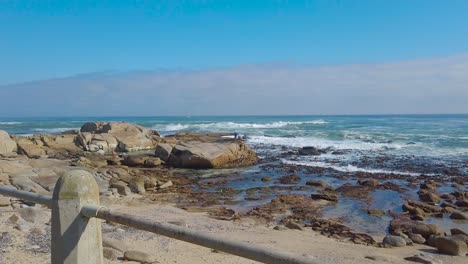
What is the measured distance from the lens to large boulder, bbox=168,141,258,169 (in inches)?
869

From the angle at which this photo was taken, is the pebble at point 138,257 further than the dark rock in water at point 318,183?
No

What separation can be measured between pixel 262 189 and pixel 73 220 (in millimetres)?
13313

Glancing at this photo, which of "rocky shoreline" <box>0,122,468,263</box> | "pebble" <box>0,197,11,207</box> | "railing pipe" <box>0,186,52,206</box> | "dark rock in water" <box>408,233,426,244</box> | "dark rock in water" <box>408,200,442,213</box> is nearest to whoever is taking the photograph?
"railing pipe" <box>0,186,52,206</box>

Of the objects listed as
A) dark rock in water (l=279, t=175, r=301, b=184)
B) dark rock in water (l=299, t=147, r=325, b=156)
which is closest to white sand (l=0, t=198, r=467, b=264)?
dark rock in water (l=279, t=175, r=301, b=184)

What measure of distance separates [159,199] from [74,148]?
17.7 meters

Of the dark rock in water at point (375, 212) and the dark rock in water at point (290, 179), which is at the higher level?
the dark rock in water at point (375, 212)

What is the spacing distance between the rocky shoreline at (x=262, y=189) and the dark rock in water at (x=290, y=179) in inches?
1.7

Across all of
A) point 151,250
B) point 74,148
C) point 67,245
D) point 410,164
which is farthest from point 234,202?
point 74,148

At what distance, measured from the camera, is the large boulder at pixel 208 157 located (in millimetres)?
22084

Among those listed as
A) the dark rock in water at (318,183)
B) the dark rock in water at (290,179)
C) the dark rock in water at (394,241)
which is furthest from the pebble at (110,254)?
the dark rock in water at (290,179)

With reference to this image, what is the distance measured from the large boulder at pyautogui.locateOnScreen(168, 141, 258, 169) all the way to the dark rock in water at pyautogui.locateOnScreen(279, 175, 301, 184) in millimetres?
4802

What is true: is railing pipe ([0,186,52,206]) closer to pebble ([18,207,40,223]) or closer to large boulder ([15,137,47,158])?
pebble ([18,207,40,223])

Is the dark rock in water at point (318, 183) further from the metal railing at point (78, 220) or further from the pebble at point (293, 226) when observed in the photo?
the metal railing at point (78, 220)

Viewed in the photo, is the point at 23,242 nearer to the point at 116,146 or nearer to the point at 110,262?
the point at 110,262
